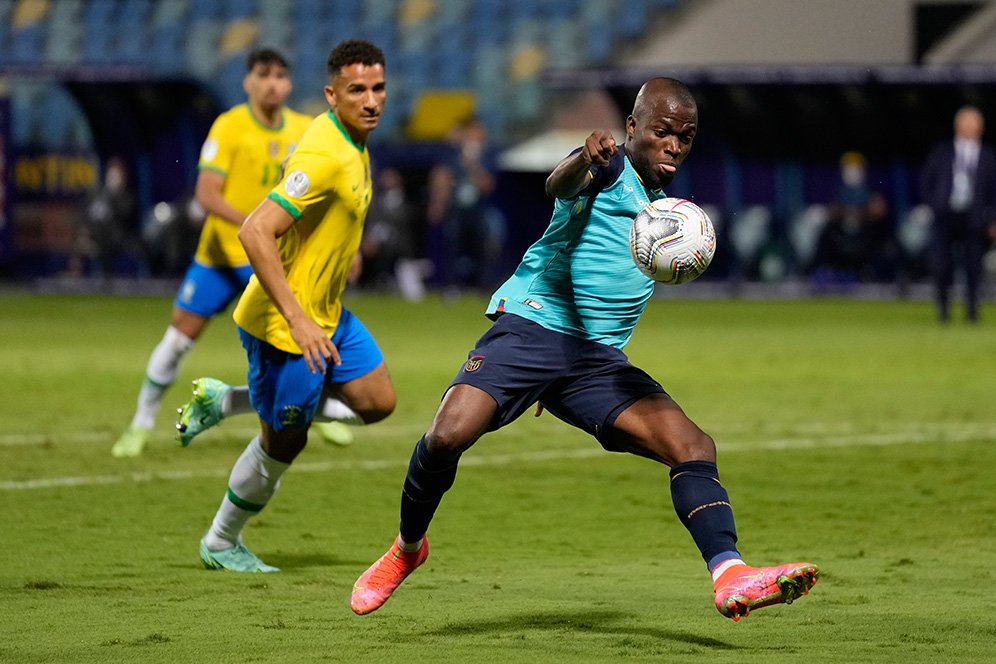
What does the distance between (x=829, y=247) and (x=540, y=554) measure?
67.5 feet

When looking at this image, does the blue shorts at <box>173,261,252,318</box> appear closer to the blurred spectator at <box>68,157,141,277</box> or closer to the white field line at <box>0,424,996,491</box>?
the white field line at <box>0,424,996,491</box>

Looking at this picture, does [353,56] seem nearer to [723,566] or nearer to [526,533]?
[526,533]

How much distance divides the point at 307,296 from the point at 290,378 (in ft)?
1.06

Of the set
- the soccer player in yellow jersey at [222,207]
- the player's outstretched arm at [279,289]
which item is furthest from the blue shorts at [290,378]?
the soccer player in yellow jersey at [222,207]

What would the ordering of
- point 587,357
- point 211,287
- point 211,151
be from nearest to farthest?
point 587,357 < point 211,287 < point 211,151

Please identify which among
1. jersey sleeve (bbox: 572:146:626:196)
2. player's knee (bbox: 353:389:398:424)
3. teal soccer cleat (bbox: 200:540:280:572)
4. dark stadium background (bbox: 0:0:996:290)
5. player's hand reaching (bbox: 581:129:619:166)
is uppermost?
player's hand reaching (bbox: 581:129:619:166)

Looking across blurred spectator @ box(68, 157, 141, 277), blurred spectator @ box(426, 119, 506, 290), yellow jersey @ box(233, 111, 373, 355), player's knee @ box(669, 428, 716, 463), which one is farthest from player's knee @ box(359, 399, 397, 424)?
blurred spectator @ box(68, 157, 141, 277)

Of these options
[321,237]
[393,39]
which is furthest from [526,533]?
[393,39]

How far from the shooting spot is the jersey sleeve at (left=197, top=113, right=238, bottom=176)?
997cm

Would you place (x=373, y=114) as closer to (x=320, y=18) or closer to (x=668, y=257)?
(x=668, y=257)

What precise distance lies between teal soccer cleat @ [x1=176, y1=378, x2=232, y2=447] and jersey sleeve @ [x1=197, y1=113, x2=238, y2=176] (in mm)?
2945

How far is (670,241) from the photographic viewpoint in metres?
5.38

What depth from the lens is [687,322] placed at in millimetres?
21312

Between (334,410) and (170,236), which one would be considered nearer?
(334,410)
